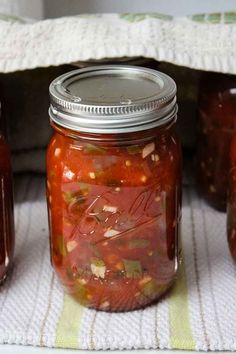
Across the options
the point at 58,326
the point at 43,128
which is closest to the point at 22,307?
the point at 58,326

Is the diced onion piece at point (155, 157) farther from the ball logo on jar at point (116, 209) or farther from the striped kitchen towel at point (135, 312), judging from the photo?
the striped kitchen towel at point (135, 312)

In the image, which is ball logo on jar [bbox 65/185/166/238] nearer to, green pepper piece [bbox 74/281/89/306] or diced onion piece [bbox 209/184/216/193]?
green pepper piece [bbox 74/281/89/306]

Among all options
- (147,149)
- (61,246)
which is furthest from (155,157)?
(61,246)

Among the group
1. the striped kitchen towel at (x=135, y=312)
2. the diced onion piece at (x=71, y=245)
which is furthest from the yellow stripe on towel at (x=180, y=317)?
the diced onion piece at (x=71, y=245)

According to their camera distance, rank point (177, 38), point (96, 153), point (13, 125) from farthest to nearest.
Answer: point (13, 125) < point (177, 38) < point (96, 153)

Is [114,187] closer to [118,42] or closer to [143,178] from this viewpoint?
[143,178]

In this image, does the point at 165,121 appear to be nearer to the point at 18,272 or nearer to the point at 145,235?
the point at 145,235

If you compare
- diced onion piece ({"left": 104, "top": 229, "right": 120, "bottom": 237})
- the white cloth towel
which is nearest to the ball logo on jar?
diced onion piece ({"left": 104, "top": 229, "right": 120, "bottom": 237})
